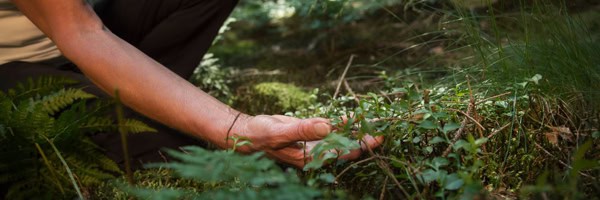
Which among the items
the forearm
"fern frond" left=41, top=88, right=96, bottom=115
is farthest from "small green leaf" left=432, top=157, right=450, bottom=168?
"fern frond" left=41, top=88, right=96, bottom=115

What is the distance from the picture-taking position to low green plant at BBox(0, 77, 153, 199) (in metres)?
2.23

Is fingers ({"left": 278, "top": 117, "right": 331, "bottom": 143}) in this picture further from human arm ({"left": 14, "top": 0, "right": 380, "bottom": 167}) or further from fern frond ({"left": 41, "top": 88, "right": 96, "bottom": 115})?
fern frond ({"left": 41, "top": 88, "right": 96, "bottom": 115})

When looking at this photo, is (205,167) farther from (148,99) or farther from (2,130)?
(2,130)

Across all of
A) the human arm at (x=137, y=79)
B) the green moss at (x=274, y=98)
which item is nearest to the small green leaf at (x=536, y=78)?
the human arm at (x=137, y=79)

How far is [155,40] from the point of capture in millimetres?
A: 3104

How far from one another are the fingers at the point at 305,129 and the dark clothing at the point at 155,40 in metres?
0.99

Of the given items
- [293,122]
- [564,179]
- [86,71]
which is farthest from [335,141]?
[86,71]

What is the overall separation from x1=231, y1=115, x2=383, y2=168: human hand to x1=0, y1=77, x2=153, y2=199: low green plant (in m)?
0.41

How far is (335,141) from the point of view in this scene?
1.80 m

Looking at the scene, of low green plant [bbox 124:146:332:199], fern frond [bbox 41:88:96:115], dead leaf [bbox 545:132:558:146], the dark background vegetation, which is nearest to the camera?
low green plant [bbox 124:146:332:199]

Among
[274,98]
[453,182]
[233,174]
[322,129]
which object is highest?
[233,174]

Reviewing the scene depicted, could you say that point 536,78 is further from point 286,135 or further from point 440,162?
point 286,135

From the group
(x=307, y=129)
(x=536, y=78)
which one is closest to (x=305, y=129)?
(x=307, y=129)

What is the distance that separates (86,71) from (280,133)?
2.63ft
